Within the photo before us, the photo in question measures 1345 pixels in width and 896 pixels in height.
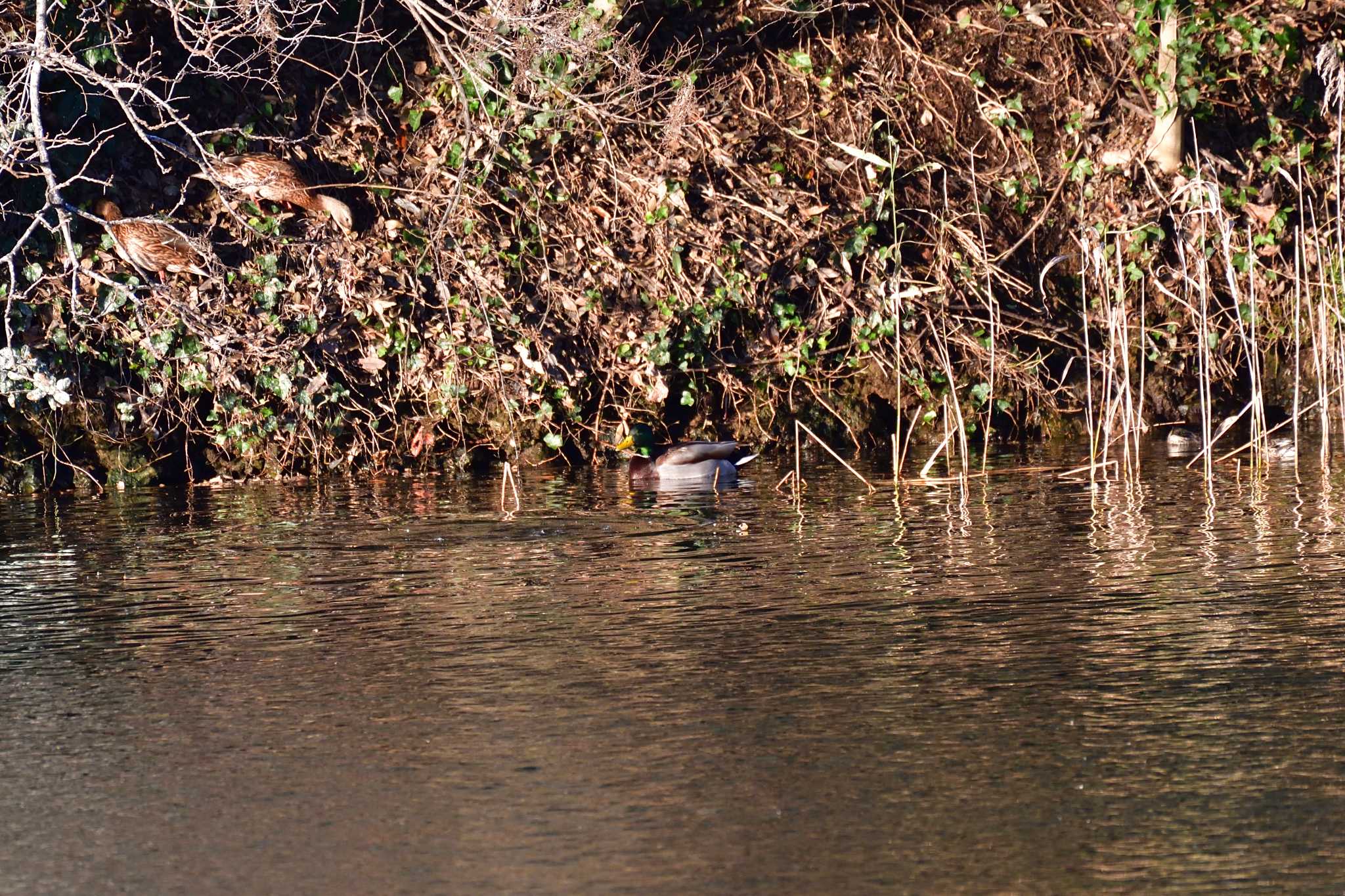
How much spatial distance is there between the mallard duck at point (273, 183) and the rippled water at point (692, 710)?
218 inches

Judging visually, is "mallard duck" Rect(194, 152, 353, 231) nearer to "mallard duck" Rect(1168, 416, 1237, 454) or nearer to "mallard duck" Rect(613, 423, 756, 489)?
"mallard duck" Rect(613, 423, 756, 489)

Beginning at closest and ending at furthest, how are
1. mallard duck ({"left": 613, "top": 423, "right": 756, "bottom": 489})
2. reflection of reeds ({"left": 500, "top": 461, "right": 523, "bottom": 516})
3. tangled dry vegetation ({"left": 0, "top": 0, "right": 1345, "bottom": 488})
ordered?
1. reflection of reeds ({"left": 500, "top": 461, "right": 523, "bottom": 516})
2. mallard duck ({"left": 613, "top": 423, "right": 756, "bottom": 489})
3. tangled dry vegetation ({"left": 0, "top": 0, "right": 1345, "bottom": 488})

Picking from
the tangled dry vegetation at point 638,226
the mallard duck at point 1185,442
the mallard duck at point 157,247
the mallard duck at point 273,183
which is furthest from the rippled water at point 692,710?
the mallard duck at point 273,183

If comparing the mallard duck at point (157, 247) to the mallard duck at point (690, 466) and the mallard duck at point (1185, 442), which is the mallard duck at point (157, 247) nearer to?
the mallard duck at point (690, 466)

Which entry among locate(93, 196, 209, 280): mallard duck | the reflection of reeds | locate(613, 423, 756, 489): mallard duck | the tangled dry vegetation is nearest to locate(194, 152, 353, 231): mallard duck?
the tangled dry vegetation

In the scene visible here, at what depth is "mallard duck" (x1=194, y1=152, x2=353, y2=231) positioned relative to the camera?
52.1ft

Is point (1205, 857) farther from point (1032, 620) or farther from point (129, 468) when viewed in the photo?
point (129, 468)

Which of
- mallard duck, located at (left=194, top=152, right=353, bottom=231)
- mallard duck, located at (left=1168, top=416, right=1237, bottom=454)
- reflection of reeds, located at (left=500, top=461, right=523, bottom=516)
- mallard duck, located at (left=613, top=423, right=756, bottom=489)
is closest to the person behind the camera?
reflection of reeds, located at (left=500, top=461, right=523, bottom=516)

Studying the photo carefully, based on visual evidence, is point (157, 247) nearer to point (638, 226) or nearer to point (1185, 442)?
point (638, 226)

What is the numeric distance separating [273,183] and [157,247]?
1266mm

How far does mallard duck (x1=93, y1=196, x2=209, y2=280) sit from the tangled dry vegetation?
19 centimetres

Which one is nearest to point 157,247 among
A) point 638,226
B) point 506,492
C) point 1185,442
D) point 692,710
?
point 506,492

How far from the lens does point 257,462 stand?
50.4 ft

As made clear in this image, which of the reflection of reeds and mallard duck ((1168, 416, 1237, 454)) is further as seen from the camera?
mallard duck ((1168, 416, 1237, 454))
